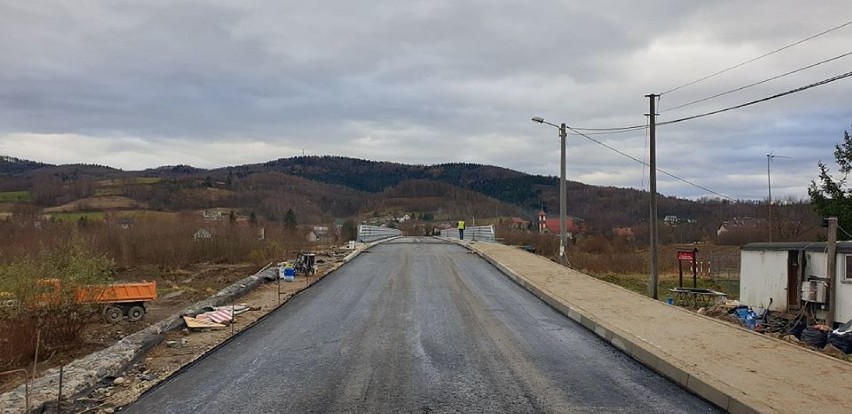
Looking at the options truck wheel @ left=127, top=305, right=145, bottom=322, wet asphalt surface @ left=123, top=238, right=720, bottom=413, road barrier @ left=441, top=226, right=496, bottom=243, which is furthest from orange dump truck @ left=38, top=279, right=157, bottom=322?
road barrier @ left=441, top=226, right=496, bottom=243

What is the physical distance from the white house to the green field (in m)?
98.7

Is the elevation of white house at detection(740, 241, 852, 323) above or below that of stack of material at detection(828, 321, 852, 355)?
above

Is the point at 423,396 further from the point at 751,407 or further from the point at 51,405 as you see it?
the point at 51,405

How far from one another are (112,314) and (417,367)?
10.7m

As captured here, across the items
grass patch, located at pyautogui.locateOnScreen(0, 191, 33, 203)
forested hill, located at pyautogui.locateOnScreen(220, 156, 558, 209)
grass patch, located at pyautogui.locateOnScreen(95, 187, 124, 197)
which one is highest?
forested hill, located at pyautogui.locateOnScreen(220, 156, 558, 209)

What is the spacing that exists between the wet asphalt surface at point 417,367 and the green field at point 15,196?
3790 inches

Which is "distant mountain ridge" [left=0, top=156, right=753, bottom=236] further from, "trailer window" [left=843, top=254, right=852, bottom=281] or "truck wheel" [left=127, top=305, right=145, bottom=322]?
"truck wheel" [left=127, top=305, right=145, bottom=322]

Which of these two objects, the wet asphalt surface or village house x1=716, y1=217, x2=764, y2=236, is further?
village house x1=716, y1=217, x2=764, y2=236

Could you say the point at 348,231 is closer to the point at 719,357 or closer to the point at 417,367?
the point at 417,367

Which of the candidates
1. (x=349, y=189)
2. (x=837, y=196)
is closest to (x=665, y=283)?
(x=837, y=196)

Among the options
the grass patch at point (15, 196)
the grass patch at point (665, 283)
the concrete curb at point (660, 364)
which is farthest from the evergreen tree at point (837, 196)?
the grass patch at point (15, 196)

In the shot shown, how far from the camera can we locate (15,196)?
3873 inches

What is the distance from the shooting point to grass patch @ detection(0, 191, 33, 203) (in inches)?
3744

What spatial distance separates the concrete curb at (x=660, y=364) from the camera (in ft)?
23.6
